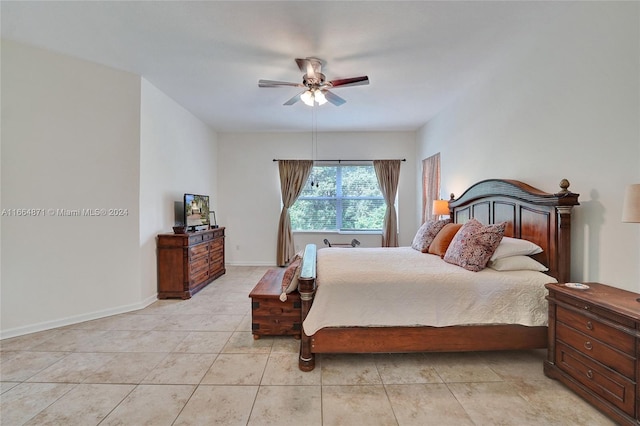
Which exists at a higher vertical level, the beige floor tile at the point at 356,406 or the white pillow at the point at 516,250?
the white pillow at the point at 516,250

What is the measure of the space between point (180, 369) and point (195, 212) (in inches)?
102

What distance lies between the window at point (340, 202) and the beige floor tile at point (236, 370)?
11.7ft

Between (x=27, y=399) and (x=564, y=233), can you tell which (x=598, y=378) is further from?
(x=27, y=399)

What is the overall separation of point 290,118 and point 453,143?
8.69 ft

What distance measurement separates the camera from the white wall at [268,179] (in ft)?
17.8

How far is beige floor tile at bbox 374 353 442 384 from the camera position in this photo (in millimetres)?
1887

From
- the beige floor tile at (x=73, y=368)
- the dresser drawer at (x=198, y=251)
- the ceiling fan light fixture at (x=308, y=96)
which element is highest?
the ceiling fan light fixture at (x=308, y=96)

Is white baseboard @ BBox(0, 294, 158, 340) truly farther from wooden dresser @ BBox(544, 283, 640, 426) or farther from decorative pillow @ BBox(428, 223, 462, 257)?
wooden dresser @ BBox(544, 283, 640, 426)

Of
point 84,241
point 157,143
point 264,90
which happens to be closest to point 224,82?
point 264,90

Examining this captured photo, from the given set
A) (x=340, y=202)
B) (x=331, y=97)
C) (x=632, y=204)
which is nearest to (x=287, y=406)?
(x=632, y=204)

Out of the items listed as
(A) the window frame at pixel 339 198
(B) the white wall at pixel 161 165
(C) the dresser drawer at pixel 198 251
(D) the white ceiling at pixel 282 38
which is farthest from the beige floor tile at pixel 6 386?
(A) the window frame at pixel 339 198

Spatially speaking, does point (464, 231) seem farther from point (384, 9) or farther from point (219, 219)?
point (219, 219)

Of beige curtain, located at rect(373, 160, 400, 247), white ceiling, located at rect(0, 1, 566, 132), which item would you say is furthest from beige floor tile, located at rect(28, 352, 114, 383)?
beige curtain, located at rect(373, 160, 400, 247)

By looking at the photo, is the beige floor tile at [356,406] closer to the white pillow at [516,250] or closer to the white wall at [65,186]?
the white pillow at [516,250]
